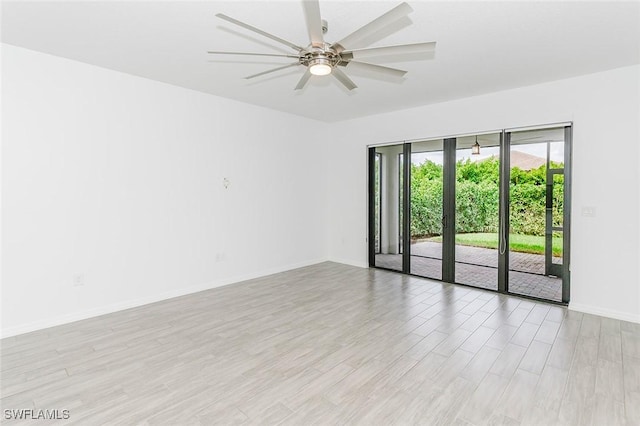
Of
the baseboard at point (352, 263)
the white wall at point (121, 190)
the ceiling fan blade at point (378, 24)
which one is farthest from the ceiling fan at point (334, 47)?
the baseboard at point (352, 263)

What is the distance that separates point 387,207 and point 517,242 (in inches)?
84.8

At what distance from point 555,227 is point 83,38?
18.2 ft

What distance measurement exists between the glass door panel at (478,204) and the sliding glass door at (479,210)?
1 cm

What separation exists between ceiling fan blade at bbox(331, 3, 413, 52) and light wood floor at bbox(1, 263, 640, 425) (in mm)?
2395

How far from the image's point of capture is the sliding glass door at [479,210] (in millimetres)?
4254

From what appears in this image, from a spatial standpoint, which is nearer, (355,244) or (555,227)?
(555,227)

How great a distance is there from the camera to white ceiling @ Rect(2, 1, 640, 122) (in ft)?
8.21

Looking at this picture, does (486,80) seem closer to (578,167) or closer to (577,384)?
(578,167)

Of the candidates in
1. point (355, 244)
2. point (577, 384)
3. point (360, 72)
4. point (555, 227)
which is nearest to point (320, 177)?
point (355, 244)

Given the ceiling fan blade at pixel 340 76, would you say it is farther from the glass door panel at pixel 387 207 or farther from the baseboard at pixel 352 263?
the baseboard at pixel 352 263

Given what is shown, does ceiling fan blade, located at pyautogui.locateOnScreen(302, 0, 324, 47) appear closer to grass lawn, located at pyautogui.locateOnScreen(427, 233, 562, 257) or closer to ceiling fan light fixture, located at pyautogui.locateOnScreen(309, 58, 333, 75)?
ceiling fan light fixture, located at pyautogui.locateOnScreen(309, 58, 333, 75)

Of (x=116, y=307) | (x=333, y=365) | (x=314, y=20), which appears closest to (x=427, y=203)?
(x=333, y=365)

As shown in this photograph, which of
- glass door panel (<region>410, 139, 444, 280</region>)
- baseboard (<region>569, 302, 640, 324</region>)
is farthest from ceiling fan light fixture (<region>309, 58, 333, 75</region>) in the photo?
baseboard (<region>569, 302, 640, 324</region>)

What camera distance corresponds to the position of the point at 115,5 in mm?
2490
